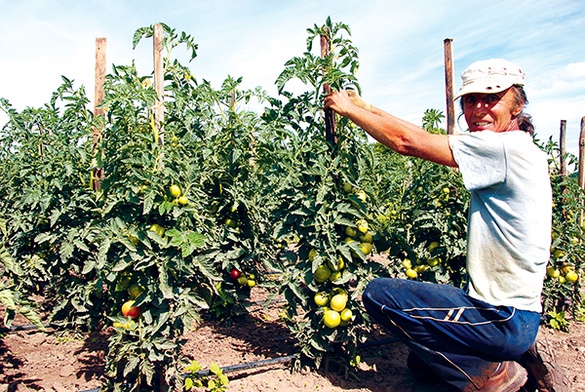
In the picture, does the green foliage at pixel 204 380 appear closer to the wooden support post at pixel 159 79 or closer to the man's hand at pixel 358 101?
the wooden support post at pixel 159 79

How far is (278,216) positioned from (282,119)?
676 mm

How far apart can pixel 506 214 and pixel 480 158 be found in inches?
11.0

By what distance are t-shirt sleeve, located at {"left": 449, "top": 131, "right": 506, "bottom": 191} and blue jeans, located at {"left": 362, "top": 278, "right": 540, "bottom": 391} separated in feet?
1.87

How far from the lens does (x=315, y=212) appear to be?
301 cm

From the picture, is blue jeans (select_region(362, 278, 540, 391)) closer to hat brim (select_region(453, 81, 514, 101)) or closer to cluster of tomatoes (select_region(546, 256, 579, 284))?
hat brim (select_region(453, 81, 514, 101))

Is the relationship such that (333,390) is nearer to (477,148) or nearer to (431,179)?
(431,179)

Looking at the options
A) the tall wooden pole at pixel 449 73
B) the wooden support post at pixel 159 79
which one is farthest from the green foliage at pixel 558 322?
the wooden support post at pixel 159 79

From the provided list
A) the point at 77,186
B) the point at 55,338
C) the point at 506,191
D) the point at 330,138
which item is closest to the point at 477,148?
the point at 506,191

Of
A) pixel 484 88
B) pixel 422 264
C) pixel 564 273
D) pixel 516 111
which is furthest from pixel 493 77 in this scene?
pixel 564 273

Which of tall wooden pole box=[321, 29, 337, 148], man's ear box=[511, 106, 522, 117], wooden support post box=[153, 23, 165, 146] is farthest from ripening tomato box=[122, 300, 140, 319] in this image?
man's ear box=[511, 106, 522, 117]

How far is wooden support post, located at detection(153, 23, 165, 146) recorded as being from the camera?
288cm

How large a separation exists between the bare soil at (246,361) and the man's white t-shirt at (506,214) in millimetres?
1448

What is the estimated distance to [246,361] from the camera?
11.6 ft

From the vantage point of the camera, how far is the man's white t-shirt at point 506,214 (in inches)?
75.5
